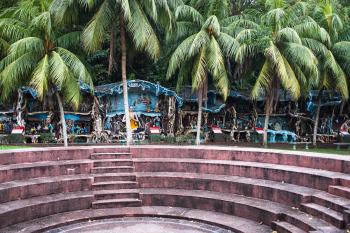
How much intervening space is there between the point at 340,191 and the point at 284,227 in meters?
1.48

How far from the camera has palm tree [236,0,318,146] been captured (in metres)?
17.2

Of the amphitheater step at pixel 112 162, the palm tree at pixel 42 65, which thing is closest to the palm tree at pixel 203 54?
the palm tree at pixel 42 65

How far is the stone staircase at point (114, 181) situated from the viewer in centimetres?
1023

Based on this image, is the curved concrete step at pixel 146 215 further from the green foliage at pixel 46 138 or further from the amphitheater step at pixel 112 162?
the green foliage at pixel 46 138

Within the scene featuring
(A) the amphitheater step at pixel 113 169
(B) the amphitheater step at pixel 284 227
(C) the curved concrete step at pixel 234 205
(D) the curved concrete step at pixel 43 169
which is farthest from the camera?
(A) the amphitheater step at pixel 113 169

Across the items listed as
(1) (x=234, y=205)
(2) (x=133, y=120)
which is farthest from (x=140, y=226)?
(2) (x=133, y=120)

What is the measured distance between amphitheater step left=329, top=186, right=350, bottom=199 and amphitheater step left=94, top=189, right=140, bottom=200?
5.01 metres

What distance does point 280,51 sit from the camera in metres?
18.4

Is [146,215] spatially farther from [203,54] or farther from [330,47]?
[330,47]

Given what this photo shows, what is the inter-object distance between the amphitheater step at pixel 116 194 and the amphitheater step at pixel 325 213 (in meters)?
4.53

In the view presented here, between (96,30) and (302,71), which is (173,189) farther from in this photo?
(302,71)

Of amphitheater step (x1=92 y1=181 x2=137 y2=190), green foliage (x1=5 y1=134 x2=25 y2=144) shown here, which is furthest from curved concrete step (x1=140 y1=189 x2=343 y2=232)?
green foliage (x1=5 y1=134 x2=25 y2=144)

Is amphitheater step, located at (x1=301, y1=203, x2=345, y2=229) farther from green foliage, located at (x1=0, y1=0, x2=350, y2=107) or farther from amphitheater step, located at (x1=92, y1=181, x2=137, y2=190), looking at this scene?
green foliage, located at (x1=0, y1=0, x2=350, y2=107)

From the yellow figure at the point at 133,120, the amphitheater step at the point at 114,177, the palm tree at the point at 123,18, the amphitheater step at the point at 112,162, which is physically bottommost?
the amphitheater step at the point at 114,177
